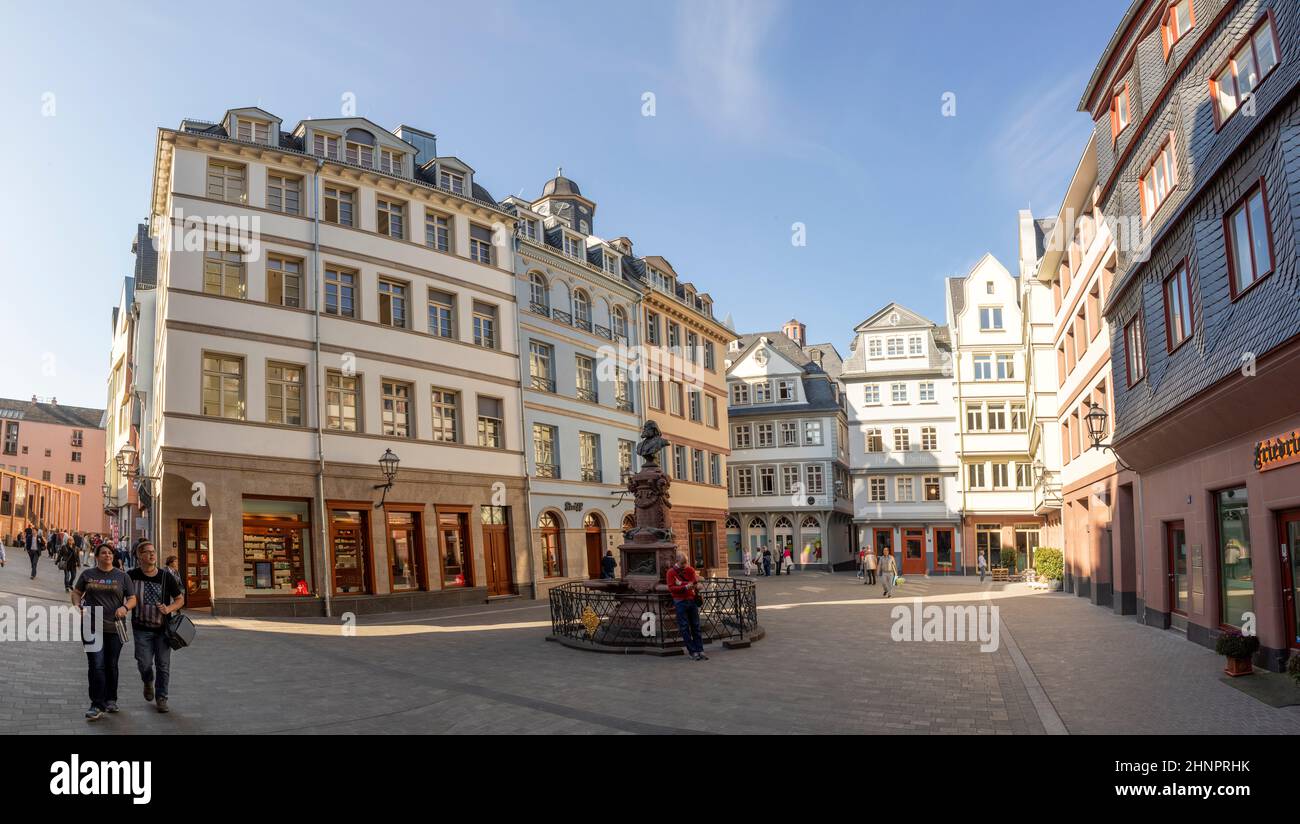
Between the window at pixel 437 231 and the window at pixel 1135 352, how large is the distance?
21016mm

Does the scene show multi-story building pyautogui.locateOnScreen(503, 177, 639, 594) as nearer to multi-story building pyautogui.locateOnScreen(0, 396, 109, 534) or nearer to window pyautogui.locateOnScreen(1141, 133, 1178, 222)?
window pyautogui.locateOnScreen(1141, 133, 1178, 222)

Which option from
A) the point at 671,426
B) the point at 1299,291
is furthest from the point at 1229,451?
the point at 671,426

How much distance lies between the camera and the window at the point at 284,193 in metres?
25.8

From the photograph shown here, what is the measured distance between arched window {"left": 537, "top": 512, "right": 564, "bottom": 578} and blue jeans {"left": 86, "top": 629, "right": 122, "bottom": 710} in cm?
2300

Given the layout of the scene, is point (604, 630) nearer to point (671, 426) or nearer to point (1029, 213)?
point (671, 426)

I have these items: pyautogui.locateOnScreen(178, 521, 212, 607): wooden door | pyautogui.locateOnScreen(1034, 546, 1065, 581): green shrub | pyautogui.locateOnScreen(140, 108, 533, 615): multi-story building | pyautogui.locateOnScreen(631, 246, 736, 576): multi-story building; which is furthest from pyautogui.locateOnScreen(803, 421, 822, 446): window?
pyautogui.locateOnScreen(178, 521, 212, 607): wooden door

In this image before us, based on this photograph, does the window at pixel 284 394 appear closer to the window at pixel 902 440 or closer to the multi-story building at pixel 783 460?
the multi-story building at pixel 783 460

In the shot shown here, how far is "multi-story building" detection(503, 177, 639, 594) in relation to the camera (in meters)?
32.9

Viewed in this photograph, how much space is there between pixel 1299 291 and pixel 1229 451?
470cm

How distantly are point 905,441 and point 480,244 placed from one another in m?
31.8

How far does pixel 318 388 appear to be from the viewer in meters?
25.4

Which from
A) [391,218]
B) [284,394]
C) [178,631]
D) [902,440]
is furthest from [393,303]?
[902,440]

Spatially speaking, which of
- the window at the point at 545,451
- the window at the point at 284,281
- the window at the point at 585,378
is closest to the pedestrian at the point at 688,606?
the window at the point at 284,281

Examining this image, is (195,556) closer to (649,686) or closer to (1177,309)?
(649,686)
